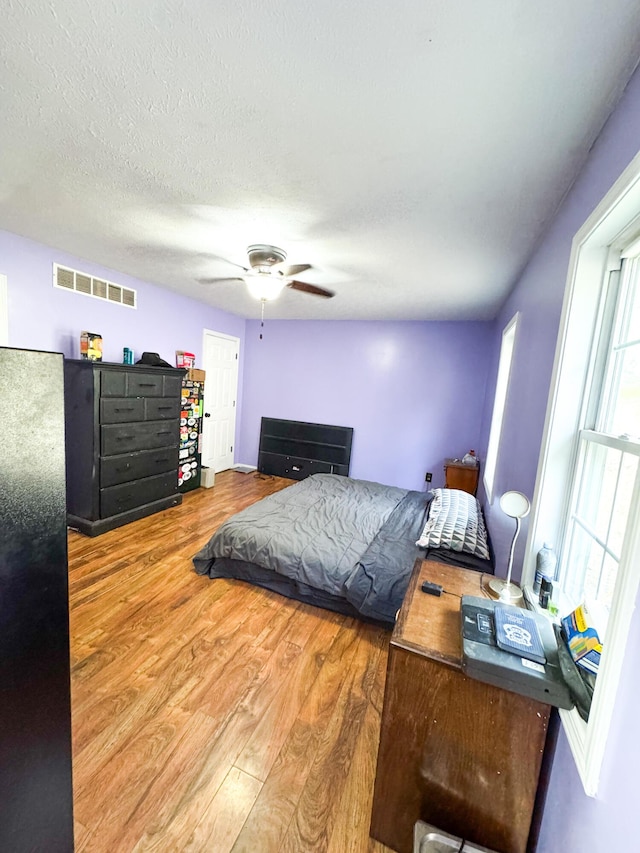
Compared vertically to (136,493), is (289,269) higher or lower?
higher

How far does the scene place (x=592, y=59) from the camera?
2.97 ft

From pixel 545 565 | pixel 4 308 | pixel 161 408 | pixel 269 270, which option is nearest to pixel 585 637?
pixel 545 565

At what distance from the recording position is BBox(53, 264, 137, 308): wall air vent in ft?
9.33

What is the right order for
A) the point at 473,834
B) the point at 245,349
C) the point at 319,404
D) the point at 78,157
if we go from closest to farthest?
1. the point at 473,834
2. the point at 78,157
3. the point at 319,404
4. the point at 245,349

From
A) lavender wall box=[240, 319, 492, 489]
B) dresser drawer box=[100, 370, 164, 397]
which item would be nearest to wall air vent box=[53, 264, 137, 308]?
dresser drawer box=[100, 370, 164, 397]

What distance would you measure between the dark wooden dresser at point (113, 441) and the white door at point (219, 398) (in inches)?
47.3

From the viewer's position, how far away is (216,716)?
1.44m

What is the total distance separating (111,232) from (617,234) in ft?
9.14

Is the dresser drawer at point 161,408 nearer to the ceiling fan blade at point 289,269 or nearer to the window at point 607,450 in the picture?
the ceiling fan blade at point 289,269

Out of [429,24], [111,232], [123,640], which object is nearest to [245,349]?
[111,232]

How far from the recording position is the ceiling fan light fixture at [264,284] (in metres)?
2.47

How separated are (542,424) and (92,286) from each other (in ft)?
12.1

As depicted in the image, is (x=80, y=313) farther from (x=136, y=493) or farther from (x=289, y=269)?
(x=289, y=269)

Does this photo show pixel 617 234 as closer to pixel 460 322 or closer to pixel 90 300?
pixel 460 322
